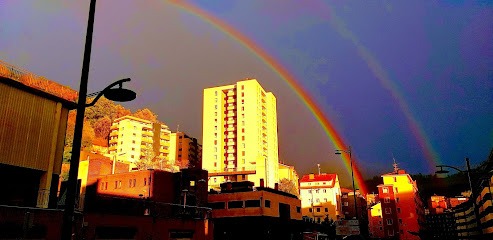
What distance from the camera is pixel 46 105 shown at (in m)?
23.2

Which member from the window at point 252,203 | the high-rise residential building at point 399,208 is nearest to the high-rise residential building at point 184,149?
the high-rise residential building at point 399,208

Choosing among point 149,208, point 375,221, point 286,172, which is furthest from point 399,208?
point 149,208

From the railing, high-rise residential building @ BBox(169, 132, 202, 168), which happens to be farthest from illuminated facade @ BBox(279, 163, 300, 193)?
the railing

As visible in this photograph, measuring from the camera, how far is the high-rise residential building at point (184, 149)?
156 meters

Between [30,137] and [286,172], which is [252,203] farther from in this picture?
[286,172]

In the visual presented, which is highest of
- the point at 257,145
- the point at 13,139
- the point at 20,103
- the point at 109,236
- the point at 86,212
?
the point at 257,145

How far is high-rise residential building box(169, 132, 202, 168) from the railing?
129m

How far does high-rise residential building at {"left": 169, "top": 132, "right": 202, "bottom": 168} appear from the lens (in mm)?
155500

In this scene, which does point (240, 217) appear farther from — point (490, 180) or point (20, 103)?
point (20, 103)

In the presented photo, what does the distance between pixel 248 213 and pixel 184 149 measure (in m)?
102

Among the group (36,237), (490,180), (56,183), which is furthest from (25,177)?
(490,180)

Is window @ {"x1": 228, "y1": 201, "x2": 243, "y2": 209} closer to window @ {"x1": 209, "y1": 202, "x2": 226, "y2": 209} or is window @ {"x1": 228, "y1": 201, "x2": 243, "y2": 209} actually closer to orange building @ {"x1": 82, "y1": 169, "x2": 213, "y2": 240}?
window @ {"x1": 209, "y1": 202, "x2": 226, "y2": 209}

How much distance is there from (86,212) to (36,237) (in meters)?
5.28

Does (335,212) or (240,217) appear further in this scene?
(335,212)
